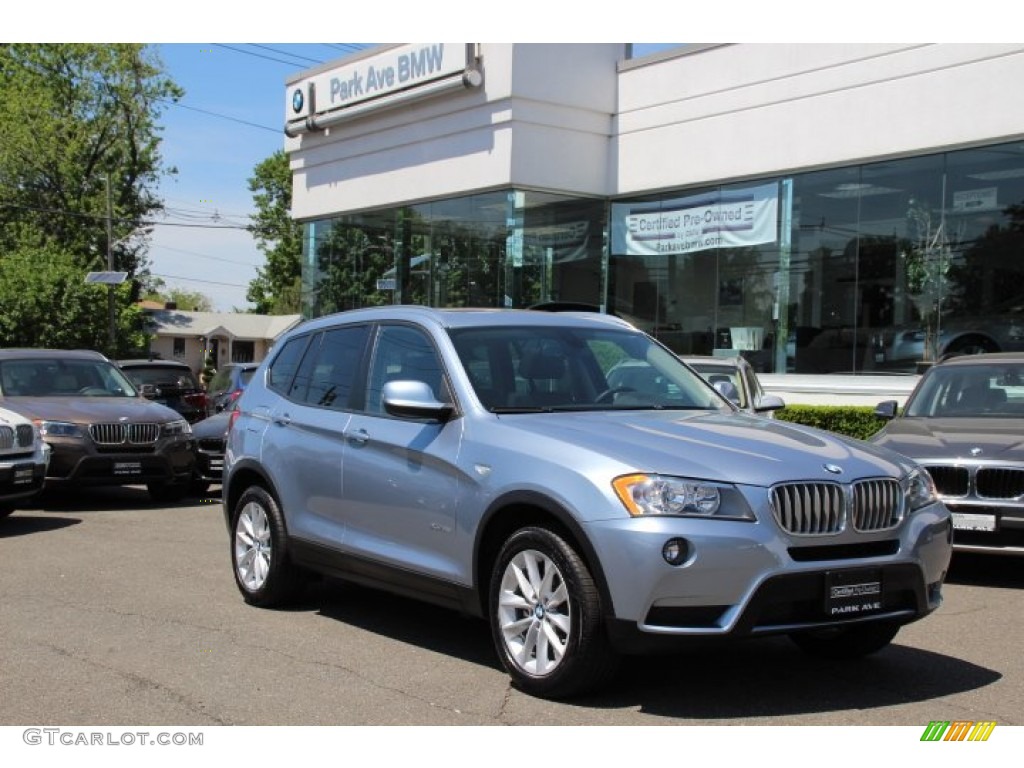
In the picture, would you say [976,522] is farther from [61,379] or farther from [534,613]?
[61,379]

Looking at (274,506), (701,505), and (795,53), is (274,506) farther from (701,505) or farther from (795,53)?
(795,53)

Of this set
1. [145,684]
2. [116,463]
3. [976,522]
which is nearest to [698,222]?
[116,463]

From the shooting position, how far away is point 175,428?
46.2 feet

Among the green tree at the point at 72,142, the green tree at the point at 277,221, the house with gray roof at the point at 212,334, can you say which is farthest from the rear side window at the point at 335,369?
the house with gray roof at the point at 212,334

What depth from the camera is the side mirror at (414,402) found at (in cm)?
612

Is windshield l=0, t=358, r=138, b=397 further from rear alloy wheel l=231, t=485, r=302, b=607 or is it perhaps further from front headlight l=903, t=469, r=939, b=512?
front headlight l=903, t=469, r=939, b=512

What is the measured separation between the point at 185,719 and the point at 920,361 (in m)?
15.4

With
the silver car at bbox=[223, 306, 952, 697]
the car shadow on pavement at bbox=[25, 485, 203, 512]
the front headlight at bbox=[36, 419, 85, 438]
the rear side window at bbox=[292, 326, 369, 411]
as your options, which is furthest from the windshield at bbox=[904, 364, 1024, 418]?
the front headlight at bbox=[36, 419, 85, 438]

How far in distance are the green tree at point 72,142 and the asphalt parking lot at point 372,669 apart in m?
47.5

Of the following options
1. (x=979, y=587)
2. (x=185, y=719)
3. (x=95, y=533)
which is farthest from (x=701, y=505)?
(x=95, y=533)

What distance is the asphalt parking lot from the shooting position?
5.33 m

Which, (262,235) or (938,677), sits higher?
(262,235)

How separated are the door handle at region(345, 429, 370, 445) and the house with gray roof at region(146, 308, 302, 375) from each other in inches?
3013

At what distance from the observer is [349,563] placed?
6.92 meters
